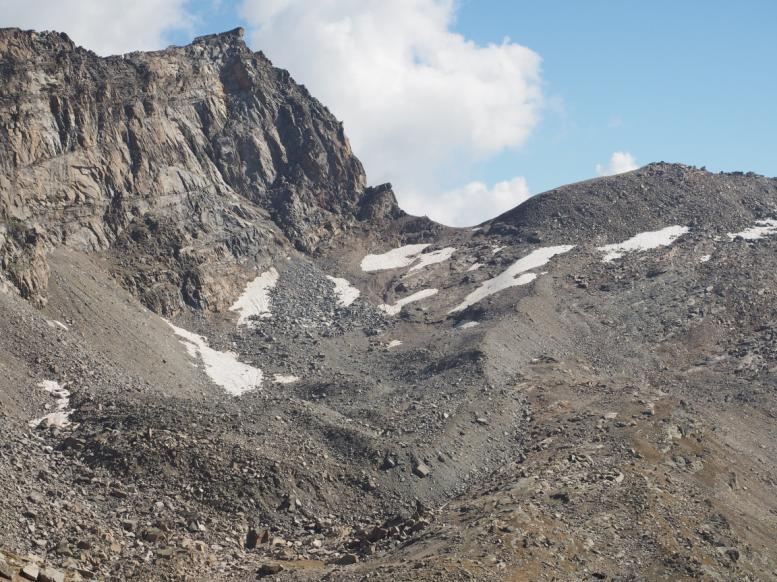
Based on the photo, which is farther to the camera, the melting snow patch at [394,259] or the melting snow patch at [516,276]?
the melting snow patch at [394,259]

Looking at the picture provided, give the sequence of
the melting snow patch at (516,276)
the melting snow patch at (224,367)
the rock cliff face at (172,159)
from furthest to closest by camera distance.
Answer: the melting snow patch at (516,276) < the rock cliff face at (172,159) < the melting snow patch at (224,367)

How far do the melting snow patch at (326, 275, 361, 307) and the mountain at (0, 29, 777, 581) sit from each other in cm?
36

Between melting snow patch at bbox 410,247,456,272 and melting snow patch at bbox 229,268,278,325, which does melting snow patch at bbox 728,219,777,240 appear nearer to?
melting snow patch at bbox 410,247,456,272

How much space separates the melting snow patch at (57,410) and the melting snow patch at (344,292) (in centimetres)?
4484

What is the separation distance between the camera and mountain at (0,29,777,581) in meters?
41.9

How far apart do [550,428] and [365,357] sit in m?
26.6

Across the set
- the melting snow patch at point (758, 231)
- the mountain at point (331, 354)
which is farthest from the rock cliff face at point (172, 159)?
the melting snow patch at point (758, 231)

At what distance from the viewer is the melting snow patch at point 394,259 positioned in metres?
111

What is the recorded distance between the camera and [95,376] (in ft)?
191

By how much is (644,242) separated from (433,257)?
86.3 ft

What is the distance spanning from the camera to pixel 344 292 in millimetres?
101000

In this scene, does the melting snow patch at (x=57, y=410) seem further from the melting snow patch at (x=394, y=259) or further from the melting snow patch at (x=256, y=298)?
the melting snow patch at (x=394, y=259)

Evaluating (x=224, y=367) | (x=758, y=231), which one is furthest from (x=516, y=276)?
(x=224, y=367)

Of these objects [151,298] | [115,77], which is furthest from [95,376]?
[115,77]
